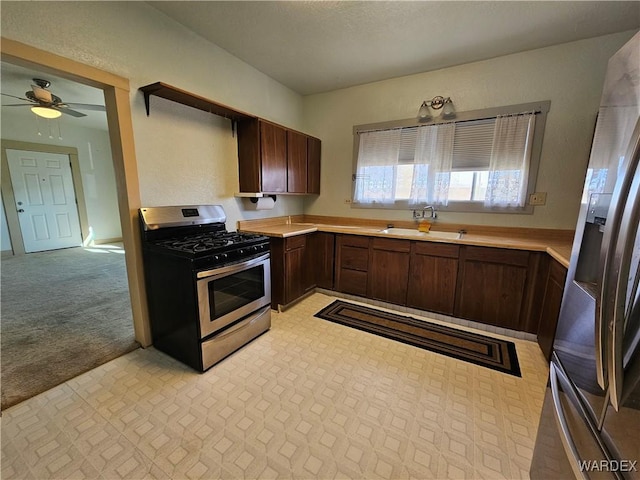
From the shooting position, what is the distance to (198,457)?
1296 millimetres

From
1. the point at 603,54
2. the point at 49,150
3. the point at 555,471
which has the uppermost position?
the point at 603,54

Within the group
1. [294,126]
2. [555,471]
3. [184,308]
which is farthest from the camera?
[294,126]

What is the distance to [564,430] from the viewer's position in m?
0.91

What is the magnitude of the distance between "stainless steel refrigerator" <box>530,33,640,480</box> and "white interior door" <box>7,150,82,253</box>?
7550mm

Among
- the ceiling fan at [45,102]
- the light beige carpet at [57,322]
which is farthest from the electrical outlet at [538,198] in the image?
the ceiling fan at [45,102]

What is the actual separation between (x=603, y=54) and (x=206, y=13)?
3.37 m

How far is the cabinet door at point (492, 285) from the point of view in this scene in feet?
7.64

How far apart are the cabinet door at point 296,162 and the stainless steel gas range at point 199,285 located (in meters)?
1.16

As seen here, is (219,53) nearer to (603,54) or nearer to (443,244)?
(443,244)

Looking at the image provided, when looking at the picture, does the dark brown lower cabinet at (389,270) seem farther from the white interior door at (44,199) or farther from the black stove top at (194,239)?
the white interior door at (44,199)

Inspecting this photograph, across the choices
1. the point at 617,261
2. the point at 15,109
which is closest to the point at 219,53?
the point at 617,261

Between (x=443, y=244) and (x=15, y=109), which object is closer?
(x=443, y=244)

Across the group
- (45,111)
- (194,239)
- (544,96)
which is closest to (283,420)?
(194,239)

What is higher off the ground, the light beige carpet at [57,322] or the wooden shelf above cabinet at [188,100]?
the wooden shelf above cabinet at [188,100]
